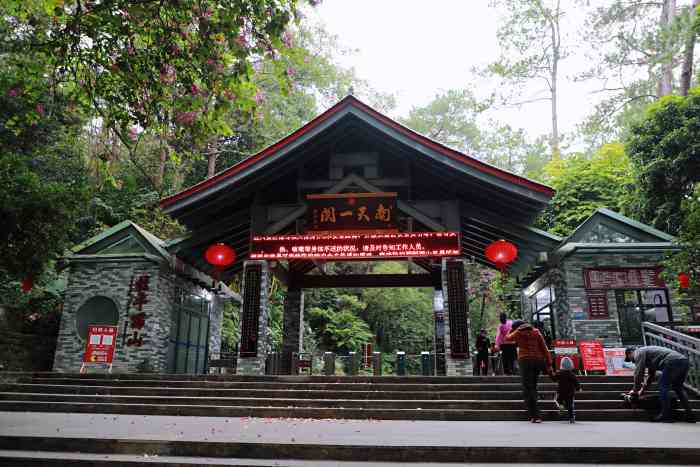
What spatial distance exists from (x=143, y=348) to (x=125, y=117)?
282 inches

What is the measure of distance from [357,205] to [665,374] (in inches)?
288

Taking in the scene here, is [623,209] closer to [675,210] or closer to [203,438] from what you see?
[675,210]

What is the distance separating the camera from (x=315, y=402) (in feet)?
27.1

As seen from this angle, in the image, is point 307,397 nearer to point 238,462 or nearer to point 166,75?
point 238,462

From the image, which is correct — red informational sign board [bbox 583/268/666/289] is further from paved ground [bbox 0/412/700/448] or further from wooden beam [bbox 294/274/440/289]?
paved ground [bbox 0/412/700/448]

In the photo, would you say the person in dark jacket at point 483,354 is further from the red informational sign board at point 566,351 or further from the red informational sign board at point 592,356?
the red informational sign board at point 592,356

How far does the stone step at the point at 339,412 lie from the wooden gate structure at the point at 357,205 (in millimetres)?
3311

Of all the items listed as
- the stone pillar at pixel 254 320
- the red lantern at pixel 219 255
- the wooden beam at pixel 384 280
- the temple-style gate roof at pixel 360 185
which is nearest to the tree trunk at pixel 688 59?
the temple-style gate roof at pixel 360 185

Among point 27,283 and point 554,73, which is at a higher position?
point 554,73

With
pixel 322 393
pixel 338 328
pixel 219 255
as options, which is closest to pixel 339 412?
pixel 322 393

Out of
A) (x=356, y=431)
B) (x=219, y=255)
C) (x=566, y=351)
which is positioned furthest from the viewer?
(x=219, y=255)

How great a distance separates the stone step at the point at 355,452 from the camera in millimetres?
4688

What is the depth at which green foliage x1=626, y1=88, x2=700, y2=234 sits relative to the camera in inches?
527

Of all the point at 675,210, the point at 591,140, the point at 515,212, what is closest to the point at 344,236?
A: the point at 515,212
